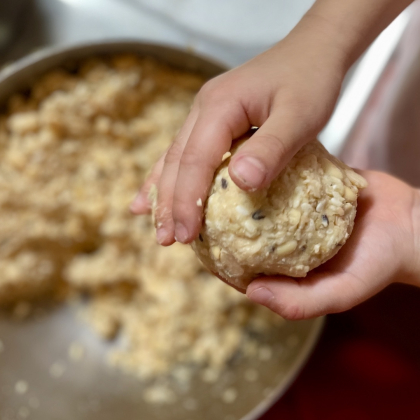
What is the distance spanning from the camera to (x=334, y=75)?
570 millimetres

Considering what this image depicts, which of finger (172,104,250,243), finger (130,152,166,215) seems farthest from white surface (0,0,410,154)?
finger (172,104,250,243)

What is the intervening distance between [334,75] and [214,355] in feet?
2.54

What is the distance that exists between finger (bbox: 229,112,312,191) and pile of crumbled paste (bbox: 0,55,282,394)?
60 cm

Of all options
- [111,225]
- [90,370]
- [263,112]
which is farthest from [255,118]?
[90,370]

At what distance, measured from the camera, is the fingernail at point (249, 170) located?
0.45 m

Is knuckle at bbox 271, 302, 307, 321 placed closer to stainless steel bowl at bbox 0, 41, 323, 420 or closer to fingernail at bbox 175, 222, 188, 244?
fingernail at bbox 175, 222, 188, 244

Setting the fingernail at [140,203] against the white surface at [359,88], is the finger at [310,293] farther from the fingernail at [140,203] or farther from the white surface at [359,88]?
the white surface at [359,88]

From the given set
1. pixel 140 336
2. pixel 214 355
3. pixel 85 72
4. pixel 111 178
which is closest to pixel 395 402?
pixel 214 355

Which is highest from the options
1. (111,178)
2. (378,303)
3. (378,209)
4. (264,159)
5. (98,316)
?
(264,159)

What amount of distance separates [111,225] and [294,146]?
0.66m

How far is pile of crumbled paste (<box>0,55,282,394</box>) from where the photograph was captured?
38.9 inches

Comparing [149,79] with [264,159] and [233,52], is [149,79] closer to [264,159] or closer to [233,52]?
[233,52]

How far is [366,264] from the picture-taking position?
0.61 meters

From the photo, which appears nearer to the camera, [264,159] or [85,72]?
[264,159]
